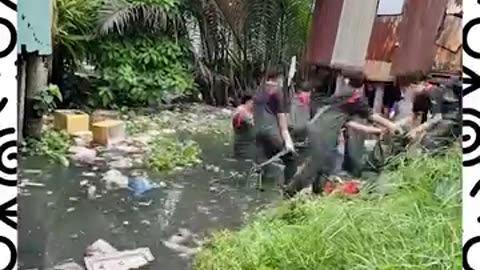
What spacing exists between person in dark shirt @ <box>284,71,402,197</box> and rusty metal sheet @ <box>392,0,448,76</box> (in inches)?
6.0

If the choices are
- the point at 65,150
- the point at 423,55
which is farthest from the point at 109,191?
the point at 423,55

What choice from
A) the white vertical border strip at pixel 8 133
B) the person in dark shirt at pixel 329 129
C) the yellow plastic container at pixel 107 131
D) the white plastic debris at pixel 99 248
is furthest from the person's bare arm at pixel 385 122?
the white vertical border strip at pixel 8 133

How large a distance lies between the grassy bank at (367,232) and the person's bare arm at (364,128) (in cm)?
18

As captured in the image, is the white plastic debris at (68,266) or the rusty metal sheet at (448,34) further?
the white plastic debris at (68,266)

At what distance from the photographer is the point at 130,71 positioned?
266 cm

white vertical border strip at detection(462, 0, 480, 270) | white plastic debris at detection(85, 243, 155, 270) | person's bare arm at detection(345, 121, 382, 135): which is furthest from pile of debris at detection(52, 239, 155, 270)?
white vertical border strip at detection(462, 0, 480, 270)

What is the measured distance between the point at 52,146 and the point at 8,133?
1.67 m

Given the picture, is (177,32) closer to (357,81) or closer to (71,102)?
(71,102)

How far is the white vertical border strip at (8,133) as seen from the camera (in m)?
0.98

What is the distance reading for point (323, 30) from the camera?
8.34 ft

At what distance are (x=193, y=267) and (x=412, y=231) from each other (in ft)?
3.08

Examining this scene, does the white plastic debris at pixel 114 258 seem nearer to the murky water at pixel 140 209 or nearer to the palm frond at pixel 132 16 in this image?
the murky water at pixel 140 209

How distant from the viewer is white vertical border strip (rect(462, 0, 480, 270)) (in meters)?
0.96

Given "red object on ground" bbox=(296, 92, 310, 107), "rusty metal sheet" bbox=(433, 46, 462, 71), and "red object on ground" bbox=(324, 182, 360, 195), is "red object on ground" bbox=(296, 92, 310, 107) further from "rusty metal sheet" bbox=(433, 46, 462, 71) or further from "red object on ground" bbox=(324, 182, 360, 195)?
"rusty metal sheet" bbox=(433, 46, 462, 71)
